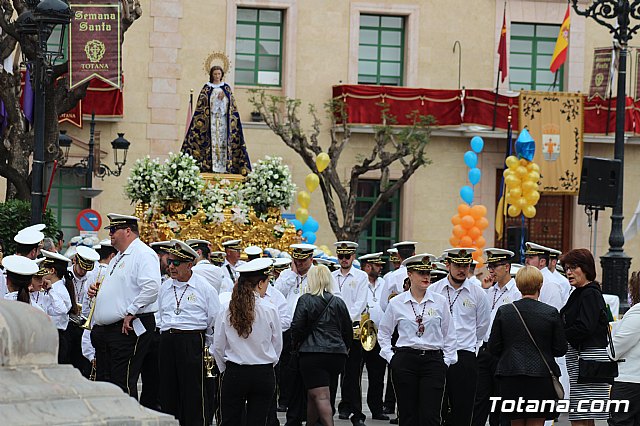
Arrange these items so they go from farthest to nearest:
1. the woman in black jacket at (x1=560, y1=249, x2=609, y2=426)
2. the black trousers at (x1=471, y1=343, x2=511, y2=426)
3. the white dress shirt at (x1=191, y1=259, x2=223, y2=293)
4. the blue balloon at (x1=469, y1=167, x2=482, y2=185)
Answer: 1. the blue balloon at (x1=469, y1=167, x2=482, y2=185)
2. the white dress shirt at (x1=191, y1=259, x2=223, y2=293)
3. the black trousers at (x1=471, y1=343, x2=511, y2=426)
4. the woman in black jacket at (x1=560, y1=249, x2=609, y2=426)

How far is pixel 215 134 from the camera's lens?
2141 centimetres

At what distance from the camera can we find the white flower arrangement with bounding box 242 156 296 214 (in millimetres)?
20500

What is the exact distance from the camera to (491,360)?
13961mm

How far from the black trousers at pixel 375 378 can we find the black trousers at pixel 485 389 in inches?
115

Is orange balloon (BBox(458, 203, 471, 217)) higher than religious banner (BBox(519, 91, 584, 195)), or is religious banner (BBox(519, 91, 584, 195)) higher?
religious banner (BBox(519, 91, 584, 195))

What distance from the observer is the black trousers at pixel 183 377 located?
12641mm

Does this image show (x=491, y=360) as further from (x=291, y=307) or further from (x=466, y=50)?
(x=466, y=50)

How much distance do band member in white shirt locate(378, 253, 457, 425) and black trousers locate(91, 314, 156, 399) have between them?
2142 mm

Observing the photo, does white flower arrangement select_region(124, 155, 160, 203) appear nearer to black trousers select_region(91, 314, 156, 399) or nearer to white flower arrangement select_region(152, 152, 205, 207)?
white flower arrangement select_region(152, 152, 205, 207)

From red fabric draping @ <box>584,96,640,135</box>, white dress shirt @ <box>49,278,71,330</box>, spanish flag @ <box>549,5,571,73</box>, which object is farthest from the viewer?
red fabric draping @ <box>584,96,640,135</box>

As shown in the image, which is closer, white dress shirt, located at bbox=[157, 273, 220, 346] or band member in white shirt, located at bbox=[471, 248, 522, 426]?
white dress shirt, located at bbox=[157, 273, 220, 346]

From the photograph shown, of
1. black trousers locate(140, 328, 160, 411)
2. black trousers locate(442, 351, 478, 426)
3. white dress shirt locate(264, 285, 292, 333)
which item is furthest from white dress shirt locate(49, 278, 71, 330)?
black trousers locate(442, 351, 478, 426)

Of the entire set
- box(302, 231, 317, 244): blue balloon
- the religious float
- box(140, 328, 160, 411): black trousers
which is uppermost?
the religious float

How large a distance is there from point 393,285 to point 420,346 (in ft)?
13.9
